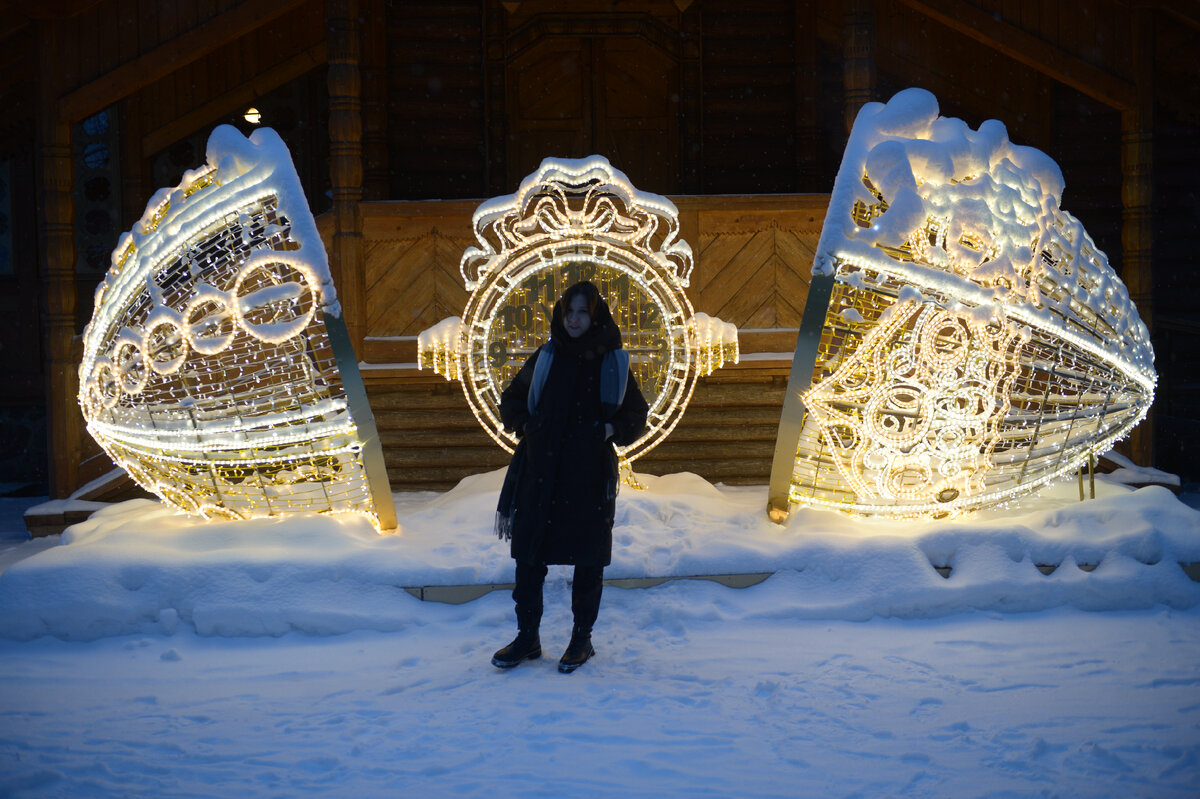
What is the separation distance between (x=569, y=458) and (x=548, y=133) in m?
7.45

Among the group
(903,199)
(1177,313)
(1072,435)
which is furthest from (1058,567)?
(1177,313)

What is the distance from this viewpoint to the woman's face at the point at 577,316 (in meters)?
4.27

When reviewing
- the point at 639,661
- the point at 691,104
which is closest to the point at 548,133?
the point at 691,104

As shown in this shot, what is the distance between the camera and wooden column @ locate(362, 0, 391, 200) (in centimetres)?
1047

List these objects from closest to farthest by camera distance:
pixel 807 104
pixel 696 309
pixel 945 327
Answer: pixel 945 327 → pixel 696 309 → pixel 807 104

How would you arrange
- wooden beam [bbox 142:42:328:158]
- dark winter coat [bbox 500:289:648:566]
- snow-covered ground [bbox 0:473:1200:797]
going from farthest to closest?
wooden beam [bbox 142:42:328:158], dark winter coat [bbox 500:289:648:566], snow-covered ground [bbox 0:473:1200:797]

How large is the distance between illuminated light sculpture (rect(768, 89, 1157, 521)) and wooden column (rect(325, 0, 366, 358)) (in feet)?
11.9

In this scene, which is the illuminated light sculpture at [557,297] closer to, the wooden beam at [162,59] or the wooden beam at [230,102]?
the wooden beam at [162,59]

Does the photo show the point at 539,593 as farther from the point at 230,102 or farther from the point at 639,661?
the point at 230,102

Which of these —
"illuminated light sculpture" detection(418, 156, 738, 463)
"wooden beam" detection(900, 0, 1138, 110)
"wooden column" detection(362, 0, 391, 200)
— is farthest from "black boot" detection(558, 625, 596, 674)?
"wooden column" detection(362, 0, 391, 200)

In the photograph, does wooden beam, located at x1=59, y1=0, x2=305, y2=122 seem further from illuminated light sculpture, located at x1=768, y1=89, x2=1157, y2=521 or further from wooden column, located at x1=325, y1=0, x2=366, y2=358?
illuminated light sculpture, located at x1=768, y1=89, x2=1157, y2=521

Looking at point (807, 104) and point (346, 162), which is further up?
point (807, 104)

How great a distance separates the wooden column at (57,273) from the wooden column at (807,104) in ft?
22.0

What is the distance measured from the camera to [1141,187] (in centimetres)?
792
